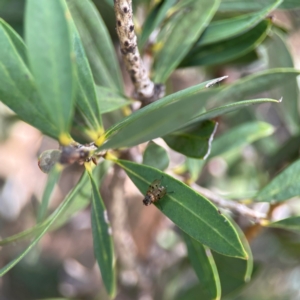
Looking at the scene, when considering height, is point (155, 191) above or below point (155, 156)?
below

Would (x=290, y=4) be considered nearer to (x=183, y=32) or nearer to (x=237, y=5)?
(x=237, y=5)

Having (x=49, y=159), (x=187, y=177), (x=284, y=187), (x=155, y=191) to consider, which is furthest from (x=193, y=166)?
(x=49, y=159)

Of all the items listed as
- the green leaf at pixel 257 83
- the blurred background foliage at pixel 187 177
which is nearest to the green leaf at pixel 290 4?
the blurred background foliage at pixel 187 177

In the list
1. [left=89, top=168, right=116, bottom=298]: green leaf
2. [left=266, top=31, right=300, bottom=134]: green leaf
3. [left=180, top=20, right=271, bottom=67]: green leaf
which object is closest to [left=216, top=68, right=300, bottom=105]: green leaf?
[left=180, top=20, right=271, bottom=67]: green leaf

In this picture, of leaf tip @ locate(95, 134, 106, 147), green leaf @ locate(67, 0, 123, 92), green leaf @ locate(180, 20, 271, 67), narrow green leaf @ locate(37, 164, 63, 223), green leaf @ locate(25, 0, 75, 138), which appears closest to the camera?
green leaf @ locate(25, 0, 75, 138)

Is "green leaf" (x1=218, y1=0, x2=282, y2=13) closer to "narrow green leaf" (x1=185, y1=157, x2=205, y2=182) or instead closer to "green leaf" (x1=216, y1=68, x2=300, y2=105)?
"green leaf" (x1=216, y1=68, x2=300, y2=105)

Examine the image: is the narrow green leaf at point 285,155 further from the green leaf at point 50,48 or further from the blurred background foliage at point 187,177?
the green leaf at point 50,48
